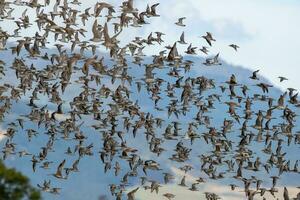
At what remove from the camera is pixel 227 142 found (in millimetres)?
97875

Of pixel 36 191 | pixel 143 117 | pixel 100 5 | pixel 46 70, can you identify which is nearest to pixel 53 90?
pixel 46 70

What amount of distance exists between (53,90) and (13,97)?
3.72 meters

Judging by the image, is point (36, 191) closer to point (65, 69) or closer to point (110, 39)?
point (110, 39)

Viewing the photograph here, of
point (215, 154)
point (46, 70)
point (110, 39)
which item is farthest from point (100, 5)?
point (215, 154)

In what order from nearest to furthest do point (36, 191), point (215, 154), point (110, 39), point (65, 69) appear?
point (36, 191) → point (110, 39) → point (65, 69) → point (215, 154)

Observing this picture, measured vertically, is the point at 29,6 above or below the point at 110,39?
above

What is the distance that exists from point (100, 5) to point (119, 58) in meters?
9.18

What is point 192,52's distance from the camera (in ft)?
276

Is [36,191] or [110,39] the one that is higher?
[110,39]

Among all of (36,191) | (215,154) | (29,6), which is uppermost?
(29,6)

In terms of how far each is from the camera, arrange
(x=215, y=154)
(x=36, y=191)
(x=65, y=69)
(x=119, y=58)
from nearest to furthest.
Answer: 1. (x=36, y=191)
2. (x=65, y=69)
3. (x=119, y=58)
4. (x=215, y=154)

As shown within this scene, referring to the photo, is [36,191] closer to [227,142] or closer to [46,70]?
[46,70]

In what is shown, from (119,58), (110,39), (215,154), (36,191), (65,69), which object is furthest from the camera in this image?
(215,154)

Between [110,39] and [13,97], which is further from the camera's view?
[13,97]
